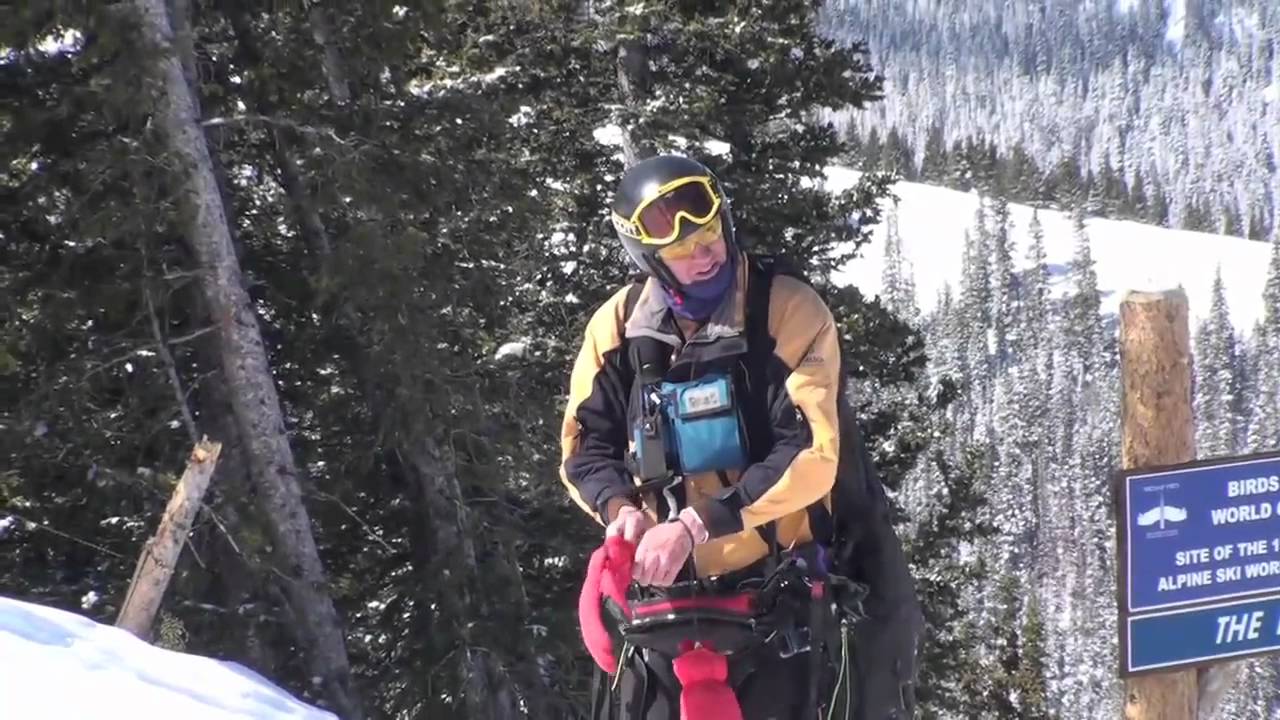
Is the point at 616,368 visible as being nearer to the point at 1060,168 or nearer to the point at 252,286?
the point at 252,286

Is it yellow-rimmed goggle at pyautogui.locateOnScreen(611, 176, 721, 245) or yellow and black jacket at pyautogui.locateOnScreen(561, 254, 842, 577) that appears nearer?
yellow and black jacket at pyautogui.locateOnScreen(561, 254, 842, 577)

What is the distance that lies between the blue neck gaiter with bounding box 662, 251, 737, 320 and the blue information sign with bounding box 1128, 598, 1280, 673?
97.7 inches

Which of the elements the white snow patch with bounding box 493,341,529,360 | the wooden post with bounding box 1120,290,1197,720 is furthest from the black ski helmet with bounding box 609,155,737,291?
the white snow patch with bounding box 493,341,529,360

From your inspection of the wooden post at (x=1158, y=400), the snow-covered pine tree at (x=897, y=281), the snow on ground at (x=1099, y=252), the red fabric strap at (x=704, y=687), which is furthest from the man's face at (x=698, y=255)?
the snow on ground at (x=1099, y=252)

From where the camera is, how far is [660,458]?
3.97 metres

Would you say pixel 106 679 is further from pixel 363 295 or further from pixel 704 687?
pixel 363 295

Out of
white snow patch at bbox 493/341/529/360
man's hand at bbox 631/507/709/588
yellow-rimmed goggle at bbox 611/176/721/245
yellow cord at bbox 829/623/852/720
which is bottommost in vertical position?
white snow patch at bbox 493/341/529/360

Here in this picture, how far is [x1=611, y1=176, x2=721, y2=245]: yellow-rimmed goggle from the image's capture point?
4.04m

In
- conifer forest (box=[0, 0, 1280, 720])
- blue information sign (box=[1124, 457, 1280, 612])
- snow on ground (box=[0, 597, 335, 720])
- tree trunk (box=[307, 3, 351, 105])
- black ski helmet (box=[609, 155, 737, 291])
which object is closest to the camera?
black ski helmet (box=[609, 155, 737, 291])

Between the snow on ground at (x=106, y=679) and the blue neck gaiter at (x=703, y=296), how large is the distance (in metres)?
2.61

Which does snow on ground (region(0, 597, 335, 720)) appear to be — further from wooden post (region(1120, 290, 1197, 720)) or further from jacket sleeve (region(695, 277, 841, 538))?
wooden post (region(1120, 290, 1197, 720))

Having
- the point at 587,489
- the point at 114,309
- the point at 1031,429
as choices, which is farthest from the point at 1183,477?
the point at 1031,429

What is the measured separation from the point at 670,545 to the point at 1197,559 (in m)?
2.69

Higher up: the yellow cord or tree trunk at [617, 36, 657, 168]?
tree trunk at [617, 36, 657, 168]
